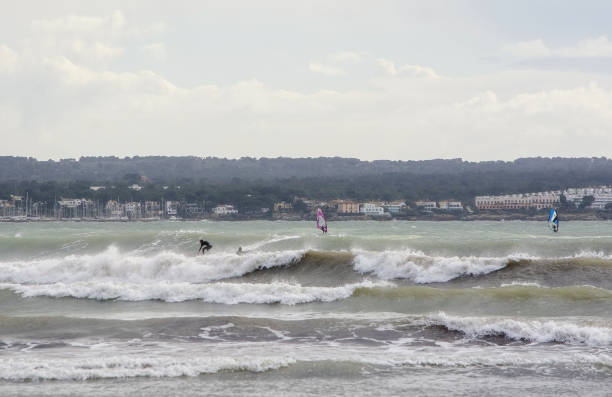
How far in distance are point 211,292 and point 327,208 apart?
9829cm

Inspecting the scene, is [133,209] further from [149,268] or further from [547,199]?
[149,268]

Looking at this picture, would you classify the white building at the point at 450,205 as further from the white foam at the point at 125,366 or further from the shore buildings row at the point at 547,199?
the white foam at the point at 125,366

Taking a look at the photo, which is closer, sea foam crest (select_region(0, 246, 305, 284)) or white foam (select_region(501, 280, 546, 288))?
white foam (select_region(501, 280, 546, 288))

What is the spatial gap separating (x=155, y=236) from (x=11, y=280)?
11.1 metres

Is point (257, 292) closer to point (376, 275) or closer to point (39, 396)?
point (376, 275)

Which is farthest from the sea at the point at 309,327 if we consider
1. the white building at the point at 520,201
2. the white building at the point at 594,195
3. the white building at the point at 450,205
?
the white building at the point at 450,205

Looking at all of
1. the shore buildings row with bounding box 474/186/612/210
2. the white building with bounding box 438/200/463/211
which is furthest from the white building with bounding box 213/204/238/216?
the shore buildings row with bounding box 474/186/612/210

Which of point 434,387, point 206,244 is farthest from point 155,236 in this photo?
point 434,387

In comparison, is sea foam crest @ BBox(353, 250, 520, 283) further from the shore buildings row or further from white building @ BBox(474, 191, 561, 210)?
white building @ BBox(474, 191, 561, 210)

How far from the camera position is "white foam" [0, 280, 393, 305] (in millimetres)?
22297

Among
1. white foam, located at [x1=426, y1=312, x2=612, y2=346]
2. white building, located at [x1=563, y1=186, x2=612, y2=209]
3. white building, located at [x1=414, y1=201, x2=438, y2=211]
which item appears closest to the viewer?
white foam, located at [x1=426, y1=312, x2=612, y2=346]

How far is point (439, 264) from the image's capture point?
26281 millimetres

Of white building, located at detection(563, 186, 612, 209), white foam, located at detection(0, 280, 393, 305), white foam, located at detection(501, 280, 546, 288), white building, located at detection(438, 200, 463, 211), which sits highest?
white building, located at detection(563, 186, 612, 209)

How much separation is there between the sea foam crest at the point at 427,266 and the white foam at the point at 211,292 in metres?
2.55
